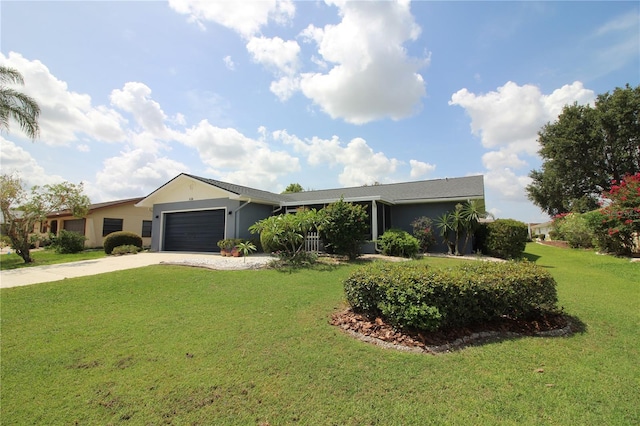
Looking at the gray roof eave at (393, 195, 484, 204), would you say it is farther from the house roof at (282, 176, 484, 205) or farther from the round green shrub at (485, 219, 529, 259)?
the round green shrub at (485, 219, 529, 259)

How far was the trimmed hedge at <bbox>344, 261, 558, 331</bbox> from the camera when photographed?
4.10 metres

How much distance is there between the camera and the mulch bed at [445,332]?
12.8 ft

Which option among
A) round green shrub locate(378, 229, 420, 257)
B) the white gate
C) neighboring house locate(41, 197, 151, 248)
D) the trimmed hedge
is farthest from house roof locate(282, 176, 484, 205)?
neighboring house locate(41, 197, 151, 248)

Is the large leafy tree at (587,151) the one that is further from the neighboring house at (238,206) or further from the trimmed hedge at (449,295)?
the trimmed hedge at (449,295)

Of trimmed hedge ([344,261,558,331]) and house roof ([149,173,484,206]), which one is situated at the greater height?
house roof ([149,173,484,206])

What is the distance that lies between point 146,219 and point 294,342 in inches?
916

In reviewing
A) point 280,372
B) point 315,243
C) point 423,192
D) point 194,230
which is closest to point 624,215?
point 423,192

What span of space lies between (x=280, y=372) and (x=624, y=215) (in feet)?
54.1

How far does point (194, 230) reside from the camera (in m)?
16.4

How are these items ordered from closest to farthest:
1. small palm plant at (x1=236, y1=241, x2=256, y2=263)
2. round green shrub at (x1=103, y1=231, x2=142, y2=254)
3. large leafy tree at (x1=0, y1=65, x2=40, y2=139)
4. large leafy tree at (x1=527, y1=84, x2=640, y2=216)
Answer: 1. small palm plant at (x1=236, y1=241, x2=256, y2=263)
2. large leafy tree at (x1=0, y1=65, x2=40, y2=139)
3. round green shrub at (x1=103, y1=231, x2=142, y2=254)
4. large leafy tree at (x1=527, y1=84, x2=640, y2=216)

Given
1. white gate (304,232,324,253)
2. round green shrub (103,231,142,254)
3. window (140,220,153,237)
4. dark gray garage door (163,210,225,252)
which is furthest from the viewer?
window (140,220,153,237)

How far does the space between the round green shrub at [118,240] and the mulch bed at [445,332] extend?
1671 cm

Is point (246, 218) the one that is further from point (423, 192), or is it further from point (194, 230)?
point (423, 192)

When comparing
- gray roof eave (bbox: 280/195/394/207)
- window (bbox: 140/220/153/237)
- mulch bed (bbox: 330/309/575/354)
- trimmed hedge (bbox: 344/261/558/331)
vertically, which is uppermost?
gray roof eave (bbox: 280/195/394/207)
